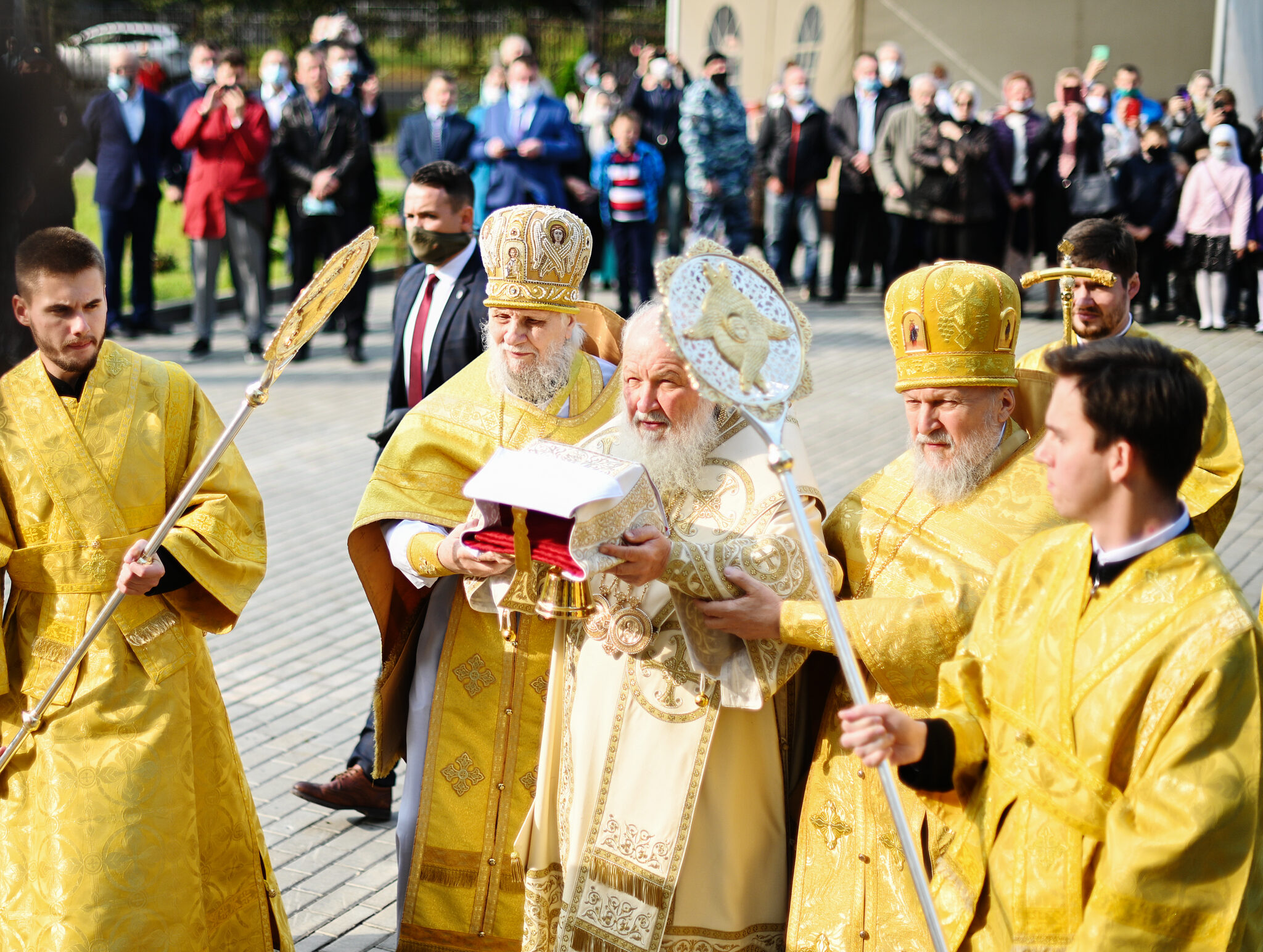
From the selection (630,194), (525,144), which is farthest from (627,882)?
(630,194)

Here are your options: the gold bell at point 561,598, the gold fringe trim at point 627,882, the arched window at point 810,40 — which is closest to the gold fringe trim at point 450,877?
the gold fringe trim at point 627,882

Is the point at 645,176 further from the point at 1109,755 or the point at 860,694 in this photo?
the point at 1109,755

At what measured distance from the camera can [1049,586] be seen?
101 inches

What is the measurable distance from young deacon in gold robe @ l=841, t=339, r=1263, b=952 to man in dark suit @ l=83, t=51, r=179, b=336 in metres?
11.1

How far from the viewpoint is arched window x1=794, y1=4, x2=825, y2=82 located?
19391 millimetres

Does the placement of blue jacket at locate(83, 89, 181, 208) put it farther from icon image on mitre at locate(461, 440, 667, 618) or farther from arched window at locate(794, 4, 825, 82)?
icon image on mitre at locate(461, 440, 667, 618)

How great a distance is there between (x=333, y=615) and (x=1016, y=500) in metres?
4.66

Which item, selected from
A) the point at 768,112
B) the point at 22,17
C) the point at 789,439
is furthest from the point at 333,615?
the point at 768,112

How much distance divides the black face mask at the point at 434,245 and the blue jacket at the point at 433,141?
7962mm

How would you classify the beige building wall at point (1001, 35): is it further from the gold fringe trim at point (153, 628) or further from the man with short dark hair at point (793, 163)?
the gold fringe trim at point (153, 628)

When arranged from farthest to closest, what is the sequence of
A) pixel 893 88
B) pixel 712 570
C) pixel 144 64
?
pixel 893 88 → pixel 144 64 → pixel 712 570

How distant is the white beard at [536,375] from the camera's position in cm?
391

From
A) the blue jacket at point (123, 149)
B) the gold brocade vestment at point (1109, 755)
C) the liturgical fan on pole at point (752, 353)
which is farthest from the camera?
the blue jacket at point (123, 149)

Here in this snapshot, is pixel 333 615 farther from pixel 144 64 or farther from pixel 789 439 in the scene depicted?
pixel 144 64
